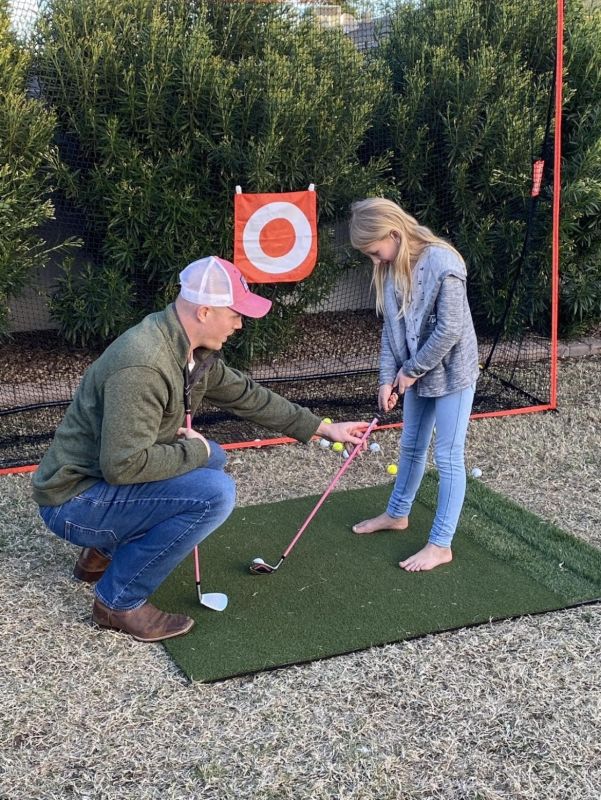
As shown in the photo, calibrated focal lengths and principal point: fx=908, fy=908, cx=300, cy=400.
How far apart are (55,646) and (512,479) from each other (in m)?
2.67

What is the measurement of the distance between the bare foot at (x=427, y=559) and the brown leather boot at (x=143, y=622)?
1.01 m

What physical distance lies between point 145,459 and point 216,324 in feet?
1.72

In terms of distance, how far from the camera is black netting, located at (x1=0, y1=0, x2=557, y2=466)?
5.50 m

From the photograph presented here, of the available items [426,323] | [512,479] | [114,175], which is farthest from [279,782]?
[114,175]

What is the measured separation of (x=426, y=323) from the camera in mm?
3727

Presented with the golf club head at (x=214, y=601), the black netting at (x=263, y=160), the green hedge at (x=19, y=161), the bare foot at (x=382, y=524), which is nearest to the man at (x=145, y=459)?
the golf club head at (x=214, y=601)

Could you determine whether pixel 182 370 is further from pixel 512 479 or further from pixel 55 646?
pixel 512 479

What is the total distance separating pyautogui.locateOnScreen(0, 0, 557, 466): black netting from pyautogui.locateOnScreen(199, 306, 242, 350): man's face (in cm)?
233

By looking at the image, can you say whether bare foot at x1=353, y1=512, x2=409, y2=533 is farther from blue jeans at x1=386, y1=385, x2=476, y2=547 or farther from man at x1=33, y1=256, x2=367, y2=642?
man at x1=33, y1=256, x2=367, y2=642

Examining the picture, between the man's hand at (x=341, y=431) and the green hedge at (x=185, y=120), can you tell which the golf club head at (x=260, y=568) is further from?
the green hedge at (x=185, y=120)

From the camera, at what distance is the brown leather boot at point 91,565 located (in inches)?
143

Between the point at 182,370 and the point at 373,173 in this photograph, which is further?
the point at 373,173

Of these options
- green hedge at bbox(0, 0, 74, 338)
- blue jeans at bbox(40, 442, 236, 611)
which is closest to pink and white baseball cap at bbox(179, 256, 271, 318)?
blue jeans at bbox(40, 442, 236, 611)

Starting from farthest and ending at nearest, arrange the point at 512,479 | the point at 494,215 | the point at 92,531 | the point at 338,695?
the point at 494,215
the point at 512,479
the point at 92,531
the point at 338,695
